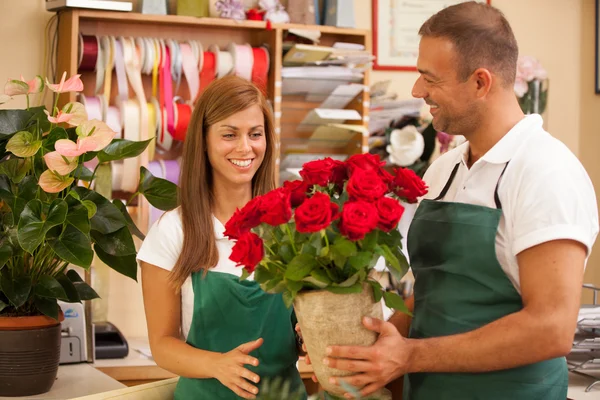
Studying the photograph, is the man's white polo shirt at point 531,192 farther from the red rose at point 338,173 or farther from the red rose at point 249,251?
the red rose at point 249,251

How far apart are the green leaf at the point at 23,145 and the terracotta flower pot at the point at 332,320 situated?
1.01 metres

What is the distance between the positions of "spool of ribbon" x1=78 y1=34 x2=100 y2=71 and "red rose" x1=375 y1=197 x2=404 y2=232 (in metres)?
2.13

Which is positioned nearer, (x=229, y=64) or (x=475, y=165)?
(x=475, y=165)

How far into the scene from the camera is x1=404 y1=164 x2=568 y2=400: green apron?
160 centimetres

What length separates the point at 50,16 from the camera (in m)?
3.35

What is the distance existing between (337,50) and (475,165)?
6.02 ft

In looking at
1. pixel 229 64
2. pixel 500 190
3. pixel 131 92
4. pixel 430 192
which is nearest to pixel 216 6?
pixel 229 64

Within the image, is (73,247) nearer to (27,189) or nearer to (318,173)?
(27,189)

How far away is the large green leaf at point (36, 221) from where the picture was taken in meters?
2.04

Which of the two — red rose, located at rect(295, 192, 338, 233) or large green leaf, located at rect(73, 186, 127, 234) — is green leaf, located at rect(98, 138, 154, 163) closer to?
large green leaf, located at rect(73, 186, 127, 234)

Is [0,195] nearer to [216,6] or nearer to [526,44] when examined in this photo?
[216,6]

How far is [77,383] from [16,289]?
418 mm

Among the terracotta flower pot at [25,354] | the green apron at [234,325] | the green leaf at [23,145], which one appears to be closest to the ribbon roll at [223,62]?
the green leaf at [23,145]

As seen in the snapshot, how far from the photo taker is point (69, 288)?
2.30 metres
